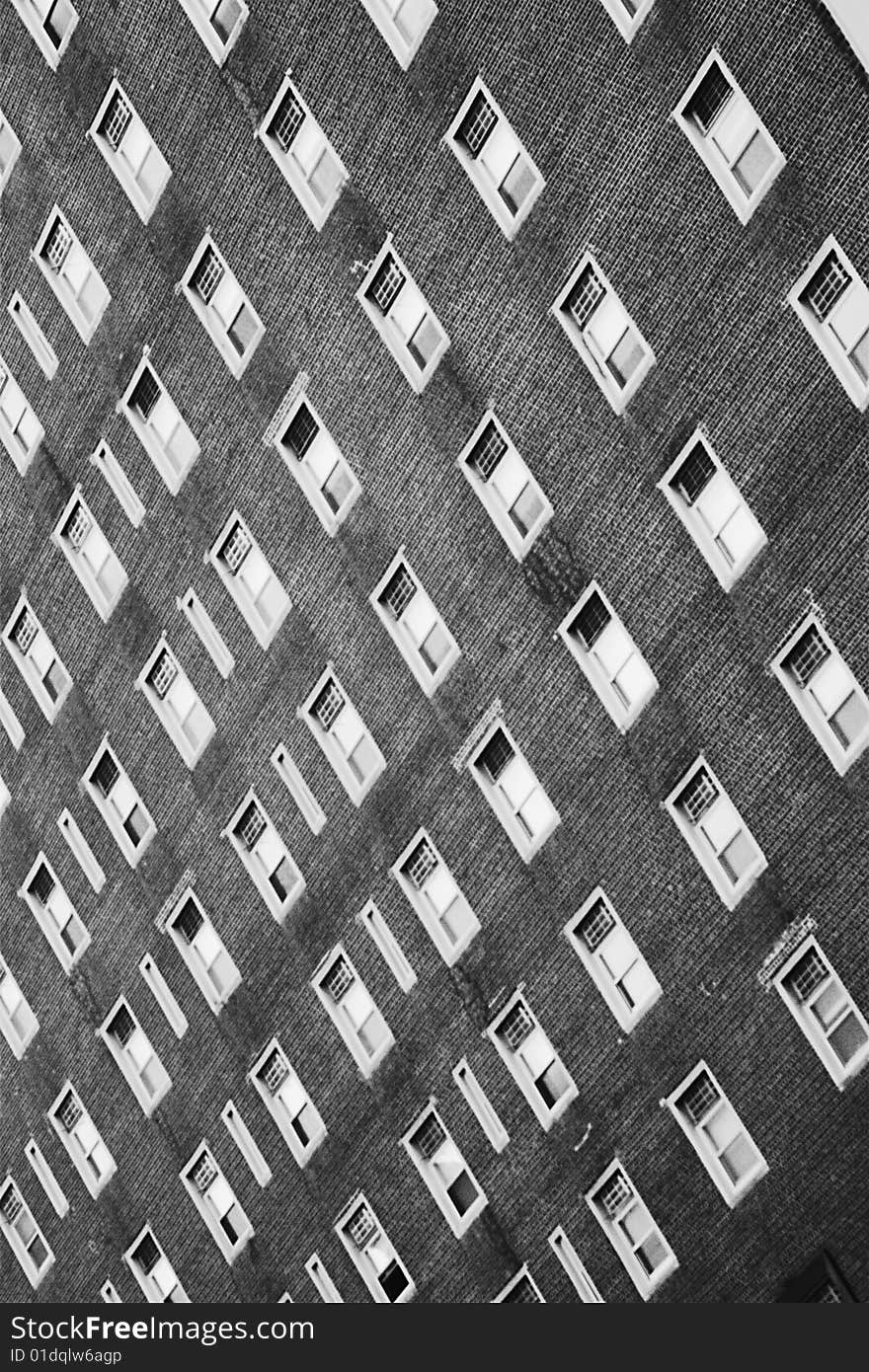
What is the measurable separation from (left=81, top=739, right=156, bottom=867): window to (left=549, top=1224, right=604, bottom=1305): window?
12825 mm

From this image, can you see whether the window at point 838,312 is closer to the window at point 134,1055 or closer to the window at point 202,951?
the window at point 202,951

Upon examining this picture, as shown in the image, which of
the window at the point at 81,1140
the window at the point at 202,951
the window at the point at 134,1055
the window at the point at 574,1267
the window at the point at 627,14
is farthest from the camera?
the window at the point at 81,1140

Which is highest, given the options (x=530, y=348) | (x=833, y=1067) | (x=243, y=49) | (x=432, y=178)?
(x=243, y=49)

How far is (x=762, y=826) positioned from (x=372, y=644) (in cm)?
966

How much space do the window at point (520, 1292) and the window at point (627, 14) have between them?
23509 millimetres

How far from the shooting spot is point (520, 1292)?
57.6 metres

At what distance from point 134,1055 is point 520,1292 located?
1144cm

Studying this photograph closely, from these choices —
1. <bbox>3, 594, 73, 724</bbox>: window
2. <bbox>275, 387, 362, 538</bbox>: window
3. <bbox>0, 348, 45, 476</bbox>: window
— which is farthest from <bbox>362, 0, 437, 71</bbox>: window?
<bbox>3, 594, 73, 724</bbox>: window

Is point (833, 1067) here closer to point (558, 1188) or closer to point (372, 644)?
point (558, 1188)

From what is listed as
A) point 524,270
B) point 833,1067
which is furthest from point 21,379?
point 833,1067

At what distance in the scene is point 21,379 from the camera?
64.1 metres

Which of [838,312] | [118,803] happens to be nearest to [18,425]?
[118,803]

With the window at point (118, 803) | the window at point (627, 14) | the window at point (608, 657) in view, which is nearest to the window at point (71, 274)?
the window at point (118, 803)

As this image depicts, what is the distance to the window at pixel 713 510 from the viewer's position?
5053 centimetres
